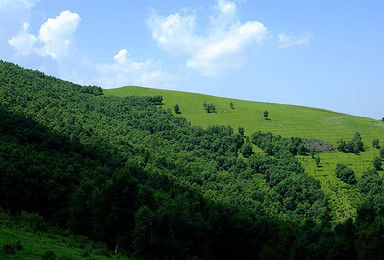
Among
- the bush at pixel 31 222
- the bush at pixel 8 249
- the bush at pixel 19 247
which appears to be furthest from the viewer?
the bush at pixel 31 222

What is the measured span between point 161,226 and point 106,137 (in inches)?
5483

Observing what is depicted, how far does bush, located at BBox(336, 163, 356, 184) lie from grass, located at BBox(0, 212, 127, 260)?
6377 inches

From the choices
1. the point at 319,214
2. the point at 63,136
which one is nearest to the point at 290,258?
the point at 319,214

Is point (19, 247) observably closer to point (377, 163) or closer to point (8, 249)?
point (8, 249)

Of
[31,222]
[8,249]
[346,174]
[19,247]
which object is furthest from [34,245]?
[346,174]

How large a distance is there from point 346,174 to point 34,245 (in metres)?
171

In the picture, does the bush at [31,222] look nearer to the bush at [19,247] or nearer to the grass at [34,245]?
the grass at [34,245]

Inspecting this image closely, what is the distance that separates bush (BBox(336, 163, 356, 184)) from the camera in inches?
6585

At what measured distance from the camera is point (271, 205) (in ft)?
508

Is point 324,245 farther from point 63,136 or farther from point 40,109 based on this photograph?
point 40,109

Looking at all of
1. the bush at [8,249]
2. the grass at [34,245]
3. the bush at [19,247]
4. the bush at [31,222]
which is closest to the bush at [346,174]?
the grass at [34,245]

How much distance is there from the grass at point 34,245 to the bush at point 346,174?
6377 inches

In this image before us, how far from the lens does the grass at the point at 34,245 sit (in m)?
27.5

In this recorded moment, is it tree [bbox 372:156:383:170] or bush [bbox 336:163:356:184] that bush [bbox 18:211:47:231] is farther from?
tree [bbox 372:156:383:170]
